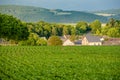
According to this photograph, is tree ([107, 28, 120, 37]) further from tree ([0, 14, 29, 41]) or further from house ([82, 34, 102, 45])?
tree ([0, 14, 29, 41])

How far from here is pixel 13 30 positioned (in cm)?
9475

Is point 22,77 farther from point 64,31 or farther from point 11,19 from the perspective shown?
point 64,31

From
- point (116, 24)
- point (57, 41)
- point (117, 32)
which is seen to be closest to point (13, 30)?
point (57, 41)

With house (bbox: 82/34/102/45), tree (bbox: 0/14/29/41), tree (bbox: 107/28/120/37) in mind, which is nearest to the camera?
tree (bbox: 0/14/29/41)

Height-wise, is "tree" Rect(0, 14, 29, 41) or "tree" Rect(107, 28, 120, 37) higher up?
"tree" Rect(0, 14, 29, 41)

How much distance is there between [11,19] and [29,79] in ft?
248

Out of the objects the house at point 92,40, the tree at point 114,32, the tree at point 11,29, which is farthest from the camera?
the tree at point 114,32

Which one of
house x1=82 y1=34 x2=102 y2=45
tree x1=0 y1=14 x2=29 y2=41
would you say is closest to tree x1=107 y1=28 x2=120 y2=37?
house x1=82 y1=34 x2=102 y2=45

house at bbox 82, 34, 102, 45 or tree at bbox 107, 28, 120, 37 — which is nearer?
house at bbox 82, 34, 102, 45

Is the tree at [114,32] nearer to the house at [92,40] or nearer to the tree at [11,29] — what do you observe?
the house at [92,40]

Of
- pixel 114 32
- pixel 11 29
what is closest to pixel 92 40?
pixel 114 32

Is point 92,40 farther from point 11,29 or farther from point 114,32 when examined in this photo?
point 11,29

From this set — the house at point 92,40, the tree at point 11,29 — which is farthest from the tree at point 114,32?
the tree at point 11,29

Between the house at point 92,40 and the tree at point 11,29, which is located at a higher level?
the tree at point 11,29
